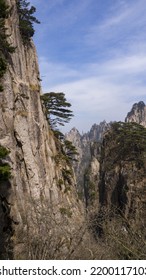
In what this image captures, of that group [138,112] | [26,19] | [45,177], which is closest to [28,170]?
[45,177]

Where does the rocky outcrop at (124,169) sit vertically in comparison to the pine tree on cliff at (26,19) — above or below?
below

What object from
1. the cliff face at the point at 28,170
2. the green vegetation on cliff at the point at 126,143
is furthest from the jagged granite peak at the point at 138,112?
the cliff face at the point at 28,170

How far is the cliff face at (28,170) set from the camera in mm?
21877

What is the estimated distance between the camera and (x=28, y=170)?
99.7 feet

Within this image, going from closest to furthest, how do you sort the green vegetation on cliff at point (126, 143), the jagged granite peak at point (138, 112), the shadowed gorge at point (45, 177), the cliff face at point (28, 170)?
1. the shadowed gorge at point (45, 177)
2. the cliff face at point (28, 170)
3. the green vegetation on cliff at point (126, 143)
4. the jagged granite peak at point (138, 112)

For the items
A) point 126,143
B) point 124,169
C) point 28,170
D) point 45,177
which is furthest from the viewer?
point 126,143

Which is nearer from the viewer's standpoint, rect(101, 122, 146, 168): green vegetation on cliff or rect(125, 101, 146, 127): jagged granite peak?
rect(101, 122, 146, 168): green vegetation on cliff

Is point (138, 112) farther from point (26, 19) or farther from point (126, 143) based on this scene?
point (26, 19)

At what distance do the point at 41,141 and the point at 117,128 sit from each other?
29.9m

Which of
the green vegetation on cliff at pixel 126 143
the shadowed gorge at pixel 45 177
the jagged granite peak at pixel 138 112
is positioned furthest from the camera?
the jagged granite peak at pixel 138 112

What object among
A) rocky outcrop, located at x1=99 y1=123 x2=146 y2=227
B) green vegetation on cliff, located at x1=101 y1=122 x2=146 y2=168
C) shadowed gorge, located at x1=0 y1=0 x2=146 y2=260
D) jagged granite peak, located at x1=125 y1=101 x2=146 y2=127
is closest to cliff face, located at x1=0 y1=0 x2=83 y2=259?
shadowed gorge, located at x1=0 y1=0 x2=146 y2=260

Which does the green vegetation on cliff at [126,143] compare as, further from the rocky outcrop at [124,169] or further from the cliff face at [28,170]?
the cliff face at [28,170]

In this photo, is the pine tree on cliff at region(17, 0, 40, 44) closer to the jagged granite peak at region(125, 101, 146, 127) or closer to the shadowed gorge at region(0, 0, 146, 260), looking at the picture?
the shadowed gorge at region(0, 0, 146, 260)

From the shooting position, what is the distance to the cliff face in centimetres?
2188
